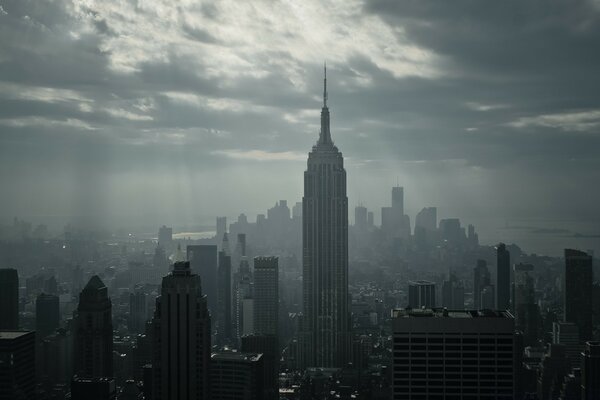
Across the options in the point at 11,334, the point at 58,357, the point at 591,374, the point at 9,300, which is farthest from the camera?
the point at 9,300

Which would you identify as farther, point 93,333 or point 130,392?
point 93,333

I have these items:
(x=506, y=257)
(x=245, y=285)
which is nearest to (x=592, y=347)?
(x=506, y=257)

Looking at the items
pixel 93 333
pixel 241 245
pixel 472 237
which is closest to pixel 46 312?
pixel 93 333

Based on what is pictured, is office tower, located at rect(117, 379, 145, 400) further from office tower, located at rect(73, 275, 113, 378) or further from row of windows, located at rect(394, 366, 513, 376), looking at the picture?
row of windows, located at rect(394, 366, 513, 376)

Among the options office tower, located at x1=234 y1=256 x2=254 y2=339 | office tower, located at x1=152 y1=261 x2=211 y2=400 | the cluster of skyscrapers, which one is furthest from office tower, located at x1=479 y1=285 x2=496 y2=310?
office tower, located at x1=152 y1=261 x2=211 y2=400

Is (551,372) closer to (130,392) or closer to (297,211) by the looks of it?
(130,392)

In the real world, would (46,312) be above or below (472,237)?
below

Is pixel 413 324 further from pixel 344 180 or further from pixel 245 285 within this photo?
pixel 344 180
